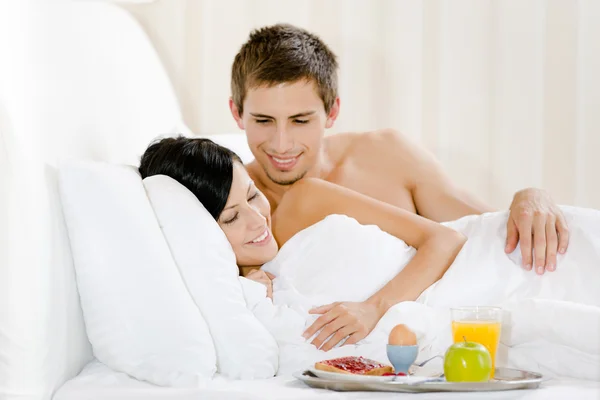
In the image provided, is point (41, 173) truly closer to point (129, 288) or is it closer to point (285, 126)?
point (129, 288)

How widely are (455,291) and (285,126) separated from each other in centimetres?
65

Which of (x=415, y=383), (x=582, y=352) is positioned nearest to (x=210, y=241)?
(x=415, y=383)

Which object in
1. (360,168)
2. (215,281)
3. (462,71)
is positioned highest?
(462,71)

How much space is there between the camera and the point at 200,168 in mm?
1508

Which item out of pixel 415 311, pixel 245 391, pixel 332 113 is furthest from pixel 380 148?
pixel 245 391

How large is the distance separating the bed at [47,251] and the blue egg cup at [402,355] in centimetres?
6

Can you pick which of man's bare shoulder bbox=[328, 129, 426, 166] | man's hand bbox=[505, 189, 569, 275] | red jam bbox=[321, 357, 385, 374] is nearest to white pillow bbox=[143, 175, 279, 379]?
red jam bbox=[321, 357, 385, 374]

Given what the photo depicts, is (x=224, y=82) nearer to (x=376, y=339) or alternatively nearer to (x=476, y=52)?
(x=476, y=52)

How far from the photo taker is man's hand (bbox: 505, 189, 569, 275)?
150 cm

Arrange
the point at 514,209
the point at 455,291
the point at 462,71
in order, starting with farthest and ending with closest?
the point at 462,71 < the point at 514,209 < the point at 455,291

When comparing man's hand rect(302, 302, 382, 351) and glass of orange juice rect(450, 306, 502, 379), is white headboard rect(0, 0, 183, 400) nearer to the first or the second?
man's hand rect(302, 302, 382, 351)

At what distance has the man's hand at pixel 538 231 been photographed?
1498 mm

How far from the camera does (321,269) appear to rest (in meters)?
1.50

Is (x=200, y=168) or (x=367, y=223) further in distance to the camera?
(x=367, y=223)
